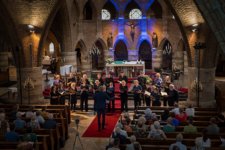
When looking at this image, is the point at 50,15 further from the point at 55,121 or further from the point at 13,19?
the point at 55,121

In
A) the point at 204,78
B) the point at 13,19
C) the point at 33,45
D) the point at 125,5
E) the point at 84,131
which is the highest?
the point at 125,5

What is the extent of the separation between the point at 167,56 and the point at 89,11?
27.2ft

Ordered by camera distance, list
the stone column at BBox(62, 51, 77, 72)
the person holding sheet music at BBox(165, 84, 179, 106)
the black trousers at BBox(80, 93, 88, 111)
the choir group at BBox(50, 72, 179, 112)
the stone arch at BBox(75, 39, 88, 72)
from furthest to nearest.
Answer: the stone arch at BBox(75, 39, 88, 72)
the stone column at BBox(62, 51, 77, 72)
the black trousers at BBox(80, 93, 88, 111)
the choir group at BBox(50, 72, 179, 112)
the person holding sheet music at BBox(165, 84, 179, 106)

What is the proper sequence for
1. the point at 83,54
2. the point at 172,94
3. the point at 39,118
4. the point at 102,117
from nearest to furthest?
the point at 39,118, the point at 102,117, the point at 172,94, the point at 83,54

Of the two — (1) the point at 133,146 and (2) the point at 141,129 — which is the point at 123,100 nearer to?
(2) the point at 141,129

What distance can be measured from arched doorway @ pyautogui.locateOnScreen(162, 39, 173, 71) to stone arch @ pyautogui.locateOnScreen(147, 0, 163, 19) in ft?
9.14

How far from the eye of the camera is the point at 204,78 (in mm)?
18781

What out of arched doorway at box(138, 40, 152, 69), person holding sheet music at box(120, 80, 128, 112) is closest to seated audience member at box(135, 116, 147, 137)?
person holding sheet music at box(120, 80, 128, 112)

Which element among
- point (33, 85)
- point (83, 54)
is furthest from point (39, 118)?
point (83, 54)

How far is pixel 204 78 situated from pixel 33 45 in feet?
30.9

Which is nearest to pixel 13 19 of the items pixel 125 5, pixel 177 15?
pixel 177 15

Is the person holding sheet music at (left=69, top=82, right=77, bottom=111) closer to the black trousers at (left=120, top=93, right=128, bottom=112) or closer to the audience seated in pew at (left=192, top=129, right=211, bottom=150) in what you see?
the black trousers at (left=120, top=93, right=128, bottom=112)

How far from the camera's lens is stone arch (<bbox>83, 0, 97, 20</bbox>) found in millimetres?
31670

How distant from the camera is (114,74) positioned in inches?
1074
